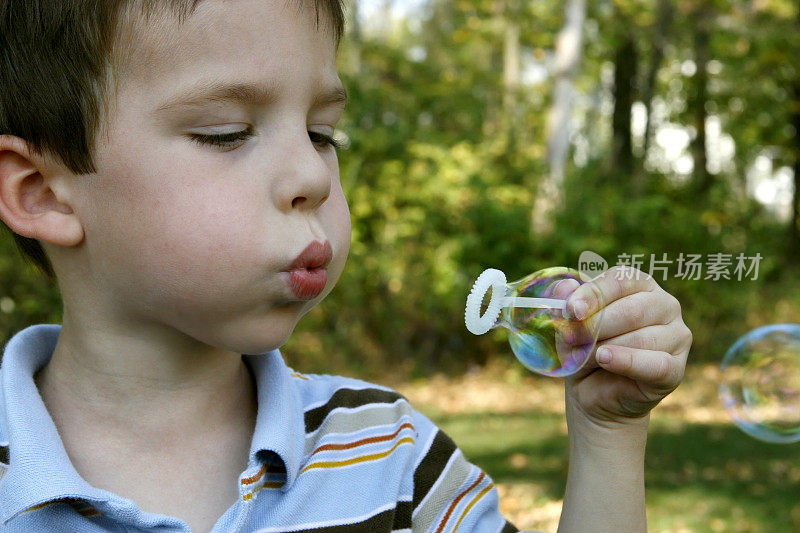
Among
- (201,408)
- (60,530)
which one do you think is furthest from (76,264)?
(60,530)

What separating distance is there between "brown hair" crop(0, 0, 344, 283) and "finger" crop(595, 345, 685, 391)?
725 millimetres

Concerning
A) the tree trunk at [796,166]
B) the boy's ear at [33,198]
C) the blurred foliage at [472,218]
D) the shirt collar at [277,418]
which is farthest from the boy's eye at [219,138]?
the tree trunk at [796,166]

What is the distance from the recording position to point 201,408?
142cm

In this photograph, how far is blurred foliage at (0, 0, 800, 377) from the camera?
8.76 metres

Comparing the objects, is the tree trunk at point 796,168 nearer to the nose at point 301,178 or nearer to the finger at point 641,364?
the finger at point 641,364

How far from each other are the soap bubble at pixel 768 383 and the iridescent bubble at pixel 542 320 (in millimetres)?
1198

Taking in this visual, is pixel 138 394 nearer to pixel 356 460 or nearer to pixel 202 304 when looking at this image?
pixel 202 304

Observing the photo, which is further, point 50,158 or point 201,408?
point 201,408

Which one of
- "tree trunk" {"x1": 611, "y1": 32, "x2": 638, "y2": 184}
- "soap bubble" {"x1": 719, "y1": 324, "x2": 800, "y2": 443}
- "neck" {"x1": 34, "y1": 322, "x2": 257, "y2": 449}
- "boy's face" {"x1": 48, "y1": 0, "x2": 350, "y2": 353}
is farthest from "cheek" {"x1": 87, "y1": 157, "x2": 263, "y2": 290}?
"tree trunk" {"x1": 611, "y1": 32, "x2": 638, "y2": 184}

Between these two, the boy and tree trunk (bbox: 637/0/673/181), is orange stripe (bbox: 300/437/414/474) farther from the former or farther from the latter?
tree trunk (bbox: 637/0/673/181)

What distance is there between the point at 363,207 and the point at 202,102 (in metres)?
8.06

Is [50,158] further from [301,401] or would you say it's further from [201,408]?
[301,401]

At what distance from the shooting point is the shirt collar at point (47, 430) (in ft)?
3.98

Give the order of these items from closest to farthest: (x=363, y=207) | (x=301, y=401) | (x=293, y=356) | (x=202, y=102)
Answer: (x=202, y=102), (x=301, y=401), (x=293, y=356), (x=363, y=207)
